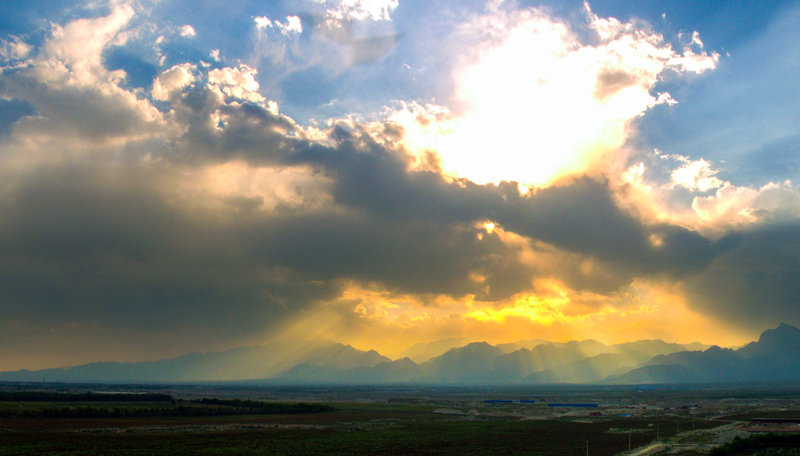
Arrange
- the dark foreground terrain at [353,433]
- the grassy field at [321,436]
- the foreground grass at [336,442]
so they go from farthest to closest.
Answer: the dark foreground terrain at [353,433] < the grassy field at [321,436] < the foreground grass at [336,442]

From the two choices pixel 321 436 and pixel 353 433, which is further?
pixel 353 433

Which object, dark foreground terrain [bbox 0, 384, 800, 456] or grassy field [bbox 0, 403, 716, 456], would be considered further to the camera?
dark foreground terrain [bbox 0, 384, 800, 456]

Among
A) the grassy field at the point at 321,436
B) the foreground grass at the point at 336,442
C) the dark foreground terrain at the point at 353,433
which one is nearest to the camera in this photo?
the foreground grass at the point at 336,442

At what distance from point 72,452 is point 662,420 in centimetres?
9093

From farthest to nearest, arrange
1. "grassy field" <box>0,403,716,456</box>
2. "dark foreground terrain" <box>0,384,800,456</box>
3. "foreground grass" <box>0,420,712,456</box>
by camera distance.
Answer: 1. "dark foreground terrain" <box>0,384,800,456</box>
2. "grassy field" <box>0,403,716,456</box>
3. "foreground grass" <box>0,420,712,456</box>

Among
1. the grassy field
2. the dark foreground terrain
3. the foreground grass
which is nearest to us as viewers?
the foreground grass

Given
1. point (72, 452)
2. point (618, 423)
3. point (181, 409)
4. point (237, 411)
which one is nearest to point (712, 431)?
point (618, 423)

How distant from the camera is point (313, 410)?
377ft

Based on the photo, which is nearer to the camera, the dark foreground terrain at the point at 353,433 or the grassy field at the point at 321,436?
the grassy field at the point at 321,436

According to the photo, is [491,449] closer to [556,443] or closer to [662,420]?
[556,443]

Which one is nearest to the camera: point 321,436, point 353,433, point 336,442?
point 336,442

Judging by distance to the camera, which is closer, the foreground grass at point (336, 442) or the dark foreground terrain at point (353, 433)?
the foreground grass at point (336, 442)

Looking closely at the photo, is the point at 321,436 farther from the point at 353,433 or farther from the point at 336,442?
the point at 336,442

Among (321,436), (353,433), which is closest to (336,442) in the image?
(321,436)
